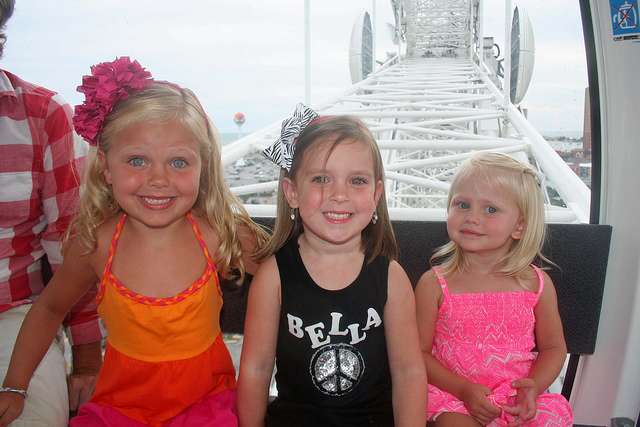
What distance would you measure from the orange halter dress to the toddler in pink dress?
2.08 feet

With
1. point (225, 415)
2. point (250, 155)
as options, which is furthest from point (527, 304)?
point (250, 155)

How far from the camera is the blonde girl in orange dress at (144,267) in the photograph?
42.1 inches

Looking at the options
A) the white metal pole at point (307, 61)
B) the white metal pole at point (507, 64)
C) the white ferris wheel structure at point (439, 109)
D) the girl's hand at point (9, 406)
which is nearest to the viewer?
the girl's hand at point (9, 406)

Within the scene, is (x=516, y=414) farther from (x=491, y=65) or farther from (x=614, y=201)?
(x=491, y=65)

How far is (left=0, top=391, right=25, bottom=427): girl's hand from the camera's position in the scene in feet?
3.44

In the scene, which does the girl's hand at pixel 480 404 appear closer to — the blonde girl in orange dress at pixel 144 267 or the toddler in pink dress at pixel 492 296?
the toddler in pink dress at pixel 492 296

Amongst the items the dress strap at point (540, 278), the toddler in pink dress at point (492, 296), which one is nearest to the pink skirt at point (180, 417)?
the toddler in pink dress at point (492, 296)

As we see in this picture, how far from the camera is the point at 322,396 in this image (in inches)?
44.4

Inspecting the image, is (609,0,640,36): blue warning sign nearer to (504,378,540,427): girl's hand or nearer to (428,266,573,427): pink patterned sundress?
(428,266,573,427): pink patterned sundress

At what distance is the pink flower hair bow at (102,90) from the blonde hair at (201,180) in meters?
0.02

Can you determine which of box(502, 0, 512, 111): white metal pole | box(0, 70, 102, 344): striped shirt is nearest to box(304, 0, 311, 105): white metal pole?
box(0, 70, 102, 344): striped shirt

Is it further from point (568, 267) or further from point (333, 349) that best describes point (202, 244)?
point (568, 267)

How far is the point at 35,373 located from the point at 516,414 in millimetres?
1304

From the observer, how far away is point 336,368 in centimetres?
112
